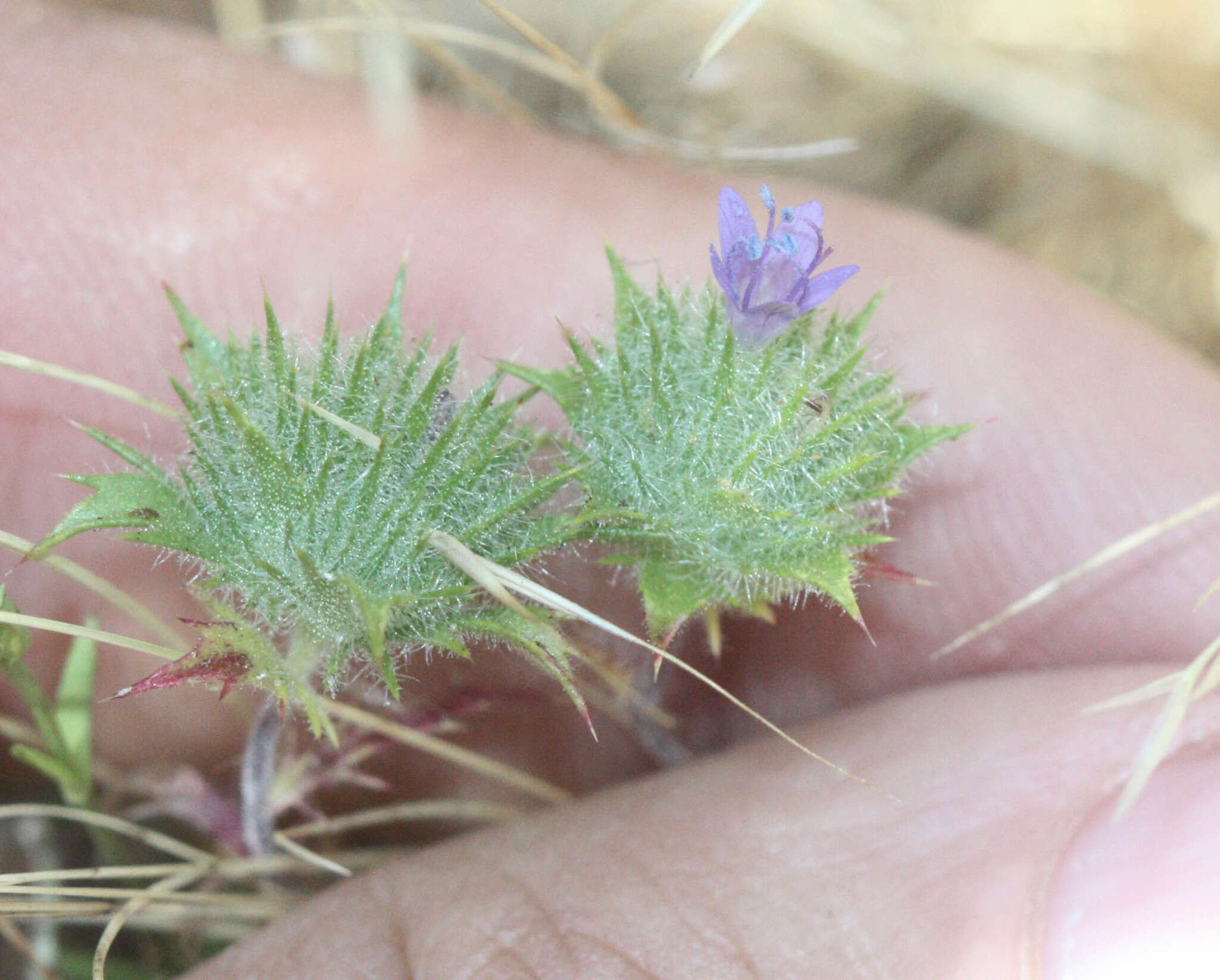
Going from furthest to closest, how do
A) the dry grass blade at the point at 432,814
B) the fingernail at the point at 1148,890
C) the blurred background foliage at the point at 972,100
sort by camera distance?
1. the blurred background foliage at the point at 972,100
2. the dry grass blade at the point at 432,814
3. the fingernail at the point at 1148,890

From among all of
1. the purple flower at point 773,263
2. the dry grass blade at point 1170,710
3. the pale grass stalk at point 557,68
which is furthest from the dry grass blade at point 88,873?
the dry grass blade at point 1170,710

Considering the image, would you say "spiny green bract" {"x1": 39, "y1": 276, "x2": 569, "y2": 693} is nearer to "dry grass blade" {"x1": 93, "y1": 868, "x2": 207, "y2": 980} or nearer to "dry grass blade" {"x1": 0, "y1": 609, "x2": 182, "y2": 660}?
"dry grass blade" {"x1": 0, "y1": 609, "x2": 182, "y2": 660}

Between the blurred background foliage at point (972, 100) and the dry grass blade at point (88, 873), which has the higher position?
the blurred background foliage at point (972, 100)

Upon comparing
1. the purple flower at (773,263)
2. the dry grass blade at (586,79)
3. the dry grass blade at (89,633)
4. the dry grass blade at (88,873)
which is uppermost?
the dry grass blade at (586,79)

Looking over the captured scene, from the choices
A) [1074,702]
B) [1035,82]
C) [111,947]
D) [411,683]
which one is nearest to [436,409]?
[411,683]

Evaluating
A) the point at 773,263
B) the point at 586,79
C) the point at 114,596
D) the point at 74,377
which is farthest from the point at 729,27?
the point at 114,596

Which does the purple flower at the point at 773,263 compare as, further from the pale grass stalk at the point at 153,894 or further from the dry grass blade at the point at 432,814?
the dry grass blade at the point at 432,814

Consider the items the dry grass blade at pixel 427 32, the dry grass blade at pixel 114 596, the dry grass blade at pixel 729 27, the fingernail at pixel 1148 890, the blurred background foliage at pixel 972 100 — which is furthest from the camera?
the blurred background foliage at pixel 972 100
